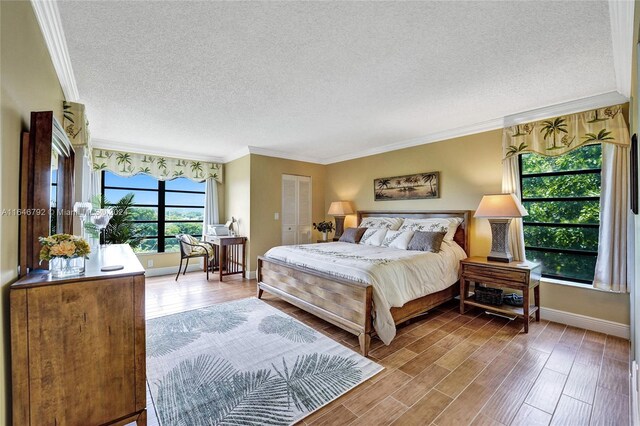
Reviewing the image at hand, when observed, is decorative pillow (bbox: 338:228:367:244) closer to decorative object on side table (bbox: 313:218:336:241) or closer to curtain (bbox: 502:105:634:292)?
decorative object on side table (bbox: 313:218:336:241)

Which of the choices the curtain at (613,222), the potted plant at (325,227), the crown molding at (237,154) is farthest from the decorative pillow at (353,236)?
the curtain at (613,222)

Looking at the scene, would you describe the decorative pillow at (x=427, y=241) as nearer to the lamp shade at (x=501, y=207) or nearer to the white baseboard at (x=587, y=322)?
the lamp shade at (x=501, y=207)

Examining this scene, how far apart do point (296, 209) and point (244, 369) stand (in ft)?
12.8

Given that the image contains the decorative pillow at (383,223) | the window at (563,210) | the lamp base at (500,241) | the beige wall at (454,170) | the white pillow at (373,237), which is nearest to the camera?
the window at (563,210)

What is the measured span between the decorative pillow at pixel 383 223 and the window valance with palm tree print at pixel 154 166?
3.43 meters

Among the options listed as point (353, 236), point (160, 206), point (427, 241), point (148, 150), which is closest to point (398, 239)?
point (427, 241)

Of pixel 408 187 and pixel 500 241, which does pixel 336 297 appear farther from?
pixel 408 187

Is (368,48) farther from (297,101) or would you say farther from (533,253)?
(533,253)

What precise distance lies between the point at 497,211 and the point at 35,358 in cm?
391

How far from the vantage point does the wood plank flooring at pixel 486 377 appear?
167cm

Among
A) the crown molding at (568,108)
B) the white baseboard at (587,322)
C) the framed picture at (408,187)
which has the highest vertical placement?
the crown molding at (568,108)

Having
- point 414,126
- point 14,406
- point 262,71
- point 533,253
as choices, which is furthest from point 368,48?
point 533,253

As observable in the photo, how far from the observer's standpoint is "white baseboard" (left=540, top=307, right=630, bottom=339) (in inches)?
106

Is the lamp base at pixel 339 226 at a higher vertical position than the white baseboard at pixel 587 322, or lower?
higher
